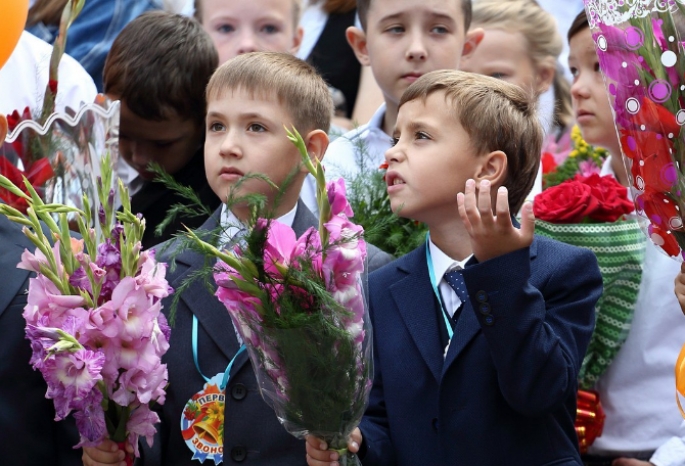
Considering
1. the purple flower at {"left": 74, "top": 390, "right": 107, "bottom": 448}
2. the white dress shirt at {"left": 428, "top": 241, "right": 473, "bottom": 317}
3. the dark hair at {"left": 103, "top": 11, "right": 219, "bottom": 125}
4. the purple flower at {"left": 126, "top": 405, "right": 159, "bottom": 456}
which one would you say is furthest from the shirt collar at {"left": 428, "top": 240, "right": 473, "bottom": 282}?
the dark hair at {"left": 103, "top": 11, "right": 219, "bottom": 125}

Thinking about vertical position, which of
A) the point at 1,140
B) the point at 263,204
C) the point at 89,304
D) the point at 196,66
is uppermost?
the point at 196,66

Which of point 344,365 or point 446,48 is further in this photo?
point 446,48

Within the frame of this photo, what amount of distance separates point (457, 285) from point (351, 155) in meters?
1.32

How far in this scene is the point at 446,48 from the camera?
465cm

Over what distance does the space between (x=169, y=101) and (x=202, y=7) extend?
124cm

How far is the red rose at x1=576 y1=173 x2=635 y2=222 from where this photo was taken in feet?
12.5

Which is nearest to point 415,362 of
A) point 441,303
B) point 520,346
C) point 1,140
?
point 441,303

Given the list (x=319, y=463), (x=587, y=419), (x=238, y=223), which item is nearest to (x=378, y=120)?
(x=587, y=419)

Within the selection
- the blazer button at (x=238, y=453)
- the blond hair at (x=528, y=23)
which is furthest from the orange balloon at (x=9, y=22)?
the blond hair at (x=528, y=23)

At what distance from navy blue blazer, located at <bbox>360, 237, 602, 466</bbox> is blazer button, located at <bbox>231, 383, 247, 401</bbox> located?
0.37 metres

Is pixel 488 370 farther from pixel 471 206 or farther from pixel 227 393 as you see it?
pixel 227 393

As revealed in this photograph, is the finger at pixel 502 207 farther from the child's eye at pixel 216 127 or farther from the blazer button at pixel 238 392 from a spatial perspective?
the child's eye at pixel 216 127

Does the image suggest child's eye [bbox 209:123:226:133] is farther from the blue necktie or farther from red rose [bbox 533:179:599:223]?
red rose [bbox 533:179:599:223]

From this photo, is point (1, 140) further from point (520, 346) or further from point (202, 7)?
point (202, 7)
